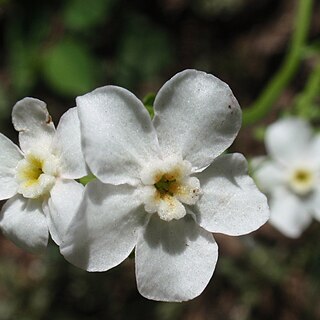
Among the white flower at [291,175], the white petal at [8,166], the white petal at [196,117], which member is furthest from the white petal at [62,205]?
the white flower at [291,175]

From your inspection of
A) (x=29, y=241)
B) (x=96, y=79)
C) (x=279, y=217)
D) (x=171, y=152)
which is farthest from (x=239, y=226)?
(x=96, y=79)

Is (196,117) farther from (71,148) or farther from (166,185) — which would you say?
(71,148)

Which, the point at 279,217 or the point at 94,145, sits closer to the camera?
the point at 94,145

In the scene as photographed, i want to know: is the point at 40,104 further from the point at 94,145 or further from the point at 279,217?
the point at 279,217

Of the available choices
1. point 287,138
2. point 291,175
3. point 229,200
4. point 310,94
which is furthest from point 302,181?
point 229,200

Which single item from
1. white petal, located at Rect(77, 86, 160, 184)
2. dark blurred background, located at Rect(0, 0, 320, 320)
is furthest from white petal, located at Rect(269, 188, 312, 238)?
white petal, located at Rect(77, 86, 160, 184)

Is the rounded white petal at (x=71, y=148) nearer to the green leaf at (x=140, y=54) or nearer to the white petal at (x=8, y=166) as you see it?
the white petal at (x=8, y=166)

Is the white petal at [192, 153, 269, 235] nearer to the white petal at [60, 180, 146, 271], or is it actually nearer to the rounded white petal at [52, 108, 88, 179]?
the white petal at [60, 180, 146, 271]
